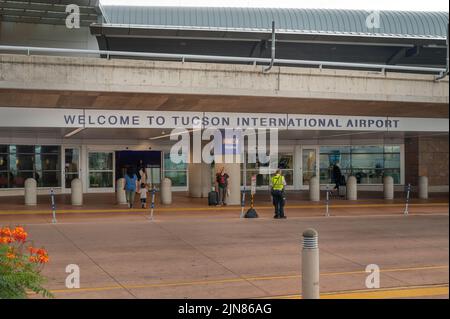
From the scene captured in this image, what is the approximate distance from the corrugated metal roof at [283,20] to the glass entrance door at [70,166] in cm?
725

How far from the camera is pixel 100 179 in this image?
30.7m

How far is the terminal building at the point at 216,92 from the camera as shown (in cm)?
1597

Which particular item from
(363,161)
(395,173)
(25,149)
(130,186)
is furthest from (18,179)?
(395,173)

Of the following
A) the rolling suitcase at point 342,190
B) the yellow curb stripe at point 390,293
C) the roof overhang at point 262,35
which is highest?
the roof overhang at point 262,35

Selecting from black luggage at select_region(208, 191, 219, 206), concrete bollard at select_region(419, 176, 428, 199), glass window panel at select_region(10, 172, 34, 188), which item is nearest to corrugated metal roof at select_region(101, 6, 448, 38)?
glass window panel at select_region(10, 172, 34, 188)

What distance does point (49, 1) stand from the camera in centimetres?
2377

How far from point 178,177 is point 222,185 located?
10.3 meters

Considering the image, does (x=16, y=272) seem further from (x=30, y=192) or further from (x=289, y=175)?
(x=289, y=175)

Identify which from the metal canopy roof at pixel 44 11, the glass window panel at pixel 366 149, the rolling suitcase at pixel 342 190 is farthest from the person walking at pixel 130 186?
the glass window panel at pixel 366 149

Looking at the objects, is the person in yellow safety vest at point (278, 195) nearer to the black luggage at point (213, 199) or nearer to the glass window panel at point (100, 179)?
the black luggage at point (213, 199)

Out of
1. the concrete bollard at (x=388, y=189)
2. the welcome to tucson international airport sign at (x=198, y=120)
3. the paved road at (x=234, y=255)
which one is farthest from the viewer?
the concrete bollard at (x=388, y=189)

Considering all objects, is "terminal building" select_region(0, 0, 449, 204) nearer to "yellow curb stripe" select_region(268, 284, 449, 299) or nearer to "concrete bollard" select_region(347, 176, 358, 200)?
"concrete bollard" select_region(347, 176, 358, 200)
